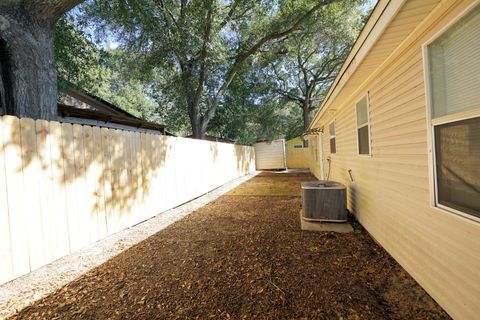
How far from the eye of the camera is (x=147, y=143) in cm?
490

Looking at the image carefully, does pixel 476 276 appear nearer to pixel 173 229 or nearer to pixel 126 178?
pixel 173 229

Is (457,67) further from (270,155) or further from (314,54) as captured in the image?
(314,54)

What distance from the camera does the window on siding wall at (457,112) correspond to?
5.17 ft

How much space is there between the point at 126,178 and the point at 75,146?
3.72ft

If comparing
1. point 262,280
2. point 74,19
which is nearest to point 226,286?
point 262,280

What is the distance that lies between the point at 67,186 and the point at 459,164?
4405 mm

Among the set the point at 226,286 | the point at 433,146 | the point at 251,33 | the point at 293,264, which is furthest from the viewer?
the point at 251,33

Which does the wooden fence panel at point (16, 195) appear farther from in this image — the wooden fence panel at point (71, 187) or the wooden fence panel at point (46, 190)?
the wooden fence panel at point (71, 187)

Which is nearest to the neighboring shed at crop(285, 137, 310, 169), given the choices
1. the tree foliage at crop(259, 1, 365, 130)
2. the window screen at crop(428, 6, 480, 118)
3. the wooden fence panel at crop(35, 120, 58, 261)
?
the tree foliage at crop(259, 1, 365, 130)

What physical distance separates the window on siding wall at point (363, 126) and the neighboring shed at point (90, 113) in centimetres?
844

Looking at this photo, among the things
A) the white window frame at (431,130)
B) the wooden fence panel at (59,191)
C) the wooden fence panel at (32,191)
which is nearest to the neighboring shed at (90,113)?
the wooden fence panel at (59,191)

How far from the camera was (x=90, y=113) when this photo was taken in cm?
879

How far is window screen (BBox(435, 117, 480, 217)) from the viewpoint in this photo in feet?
5.23

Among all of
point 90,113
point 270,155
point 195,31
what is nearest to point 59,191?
point 90,113
